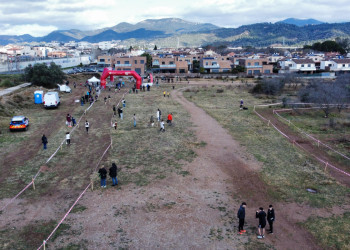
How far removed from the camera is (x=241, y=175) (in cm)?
1709

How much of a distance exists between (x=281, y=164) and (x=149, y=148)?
29.2 feet

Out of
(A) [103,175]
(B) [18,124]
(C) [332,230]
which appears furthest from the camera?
(B) [18,124]

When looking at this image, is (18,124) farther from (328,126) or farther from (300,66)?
(300,66)

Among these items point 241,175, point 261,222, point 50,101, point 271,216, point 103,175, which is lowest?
point 241,175

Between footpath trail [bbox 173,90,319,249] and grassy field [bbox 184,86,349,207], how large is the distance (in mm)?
756

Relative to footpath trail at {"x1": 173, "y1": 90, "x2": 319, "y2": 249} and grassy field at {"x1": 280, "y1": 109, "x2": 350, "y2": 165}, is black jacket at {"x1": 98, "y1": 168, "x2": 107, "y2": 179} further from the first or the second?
grassy field at {"x1": 280, "y1": 109, "x2": 350, "y2": 165}

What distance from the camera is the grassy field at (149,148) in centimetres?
1719

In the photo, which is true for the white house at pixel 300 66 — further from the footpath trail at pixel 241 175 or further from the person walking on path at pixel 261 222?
the person walking on path at pixel 261 222

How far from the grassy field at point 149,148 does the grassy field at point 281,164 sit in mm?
4211

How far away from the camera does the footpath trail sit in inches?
446

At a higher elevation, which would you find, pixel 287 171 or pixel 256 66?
pixel 256 66

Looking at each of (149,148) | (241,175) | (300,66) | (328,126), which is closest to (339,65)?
(300,66)

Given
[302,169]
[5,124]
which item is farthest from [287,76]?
[5,124]

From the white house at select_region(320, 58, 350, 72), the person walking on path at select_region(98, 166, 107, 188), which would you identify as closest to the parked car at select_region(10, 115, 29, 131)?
the person walking on path at select_region(98, 166, 107, 188)
